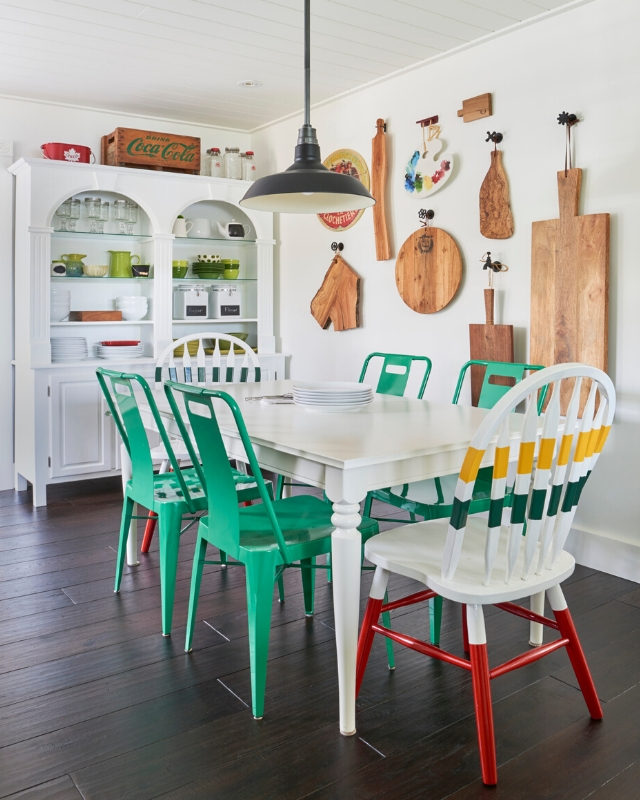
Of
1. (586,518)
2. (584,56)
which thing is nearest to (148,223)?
(584,56)

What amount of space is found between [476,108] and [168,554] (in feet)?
8.11

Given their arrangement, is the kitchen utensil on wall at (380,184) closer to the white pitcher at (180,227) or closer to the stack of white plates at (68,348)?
the white pitcher at (180,227)

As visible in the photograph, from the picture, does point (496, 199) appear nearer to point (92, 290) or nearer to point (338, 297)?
point (338, 297)

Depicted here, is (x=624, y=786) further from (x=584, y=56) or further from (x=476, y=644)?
Answer: (x=584, y=56)

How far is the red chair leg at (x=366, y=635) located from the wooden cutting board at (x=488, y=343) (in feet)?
5.23

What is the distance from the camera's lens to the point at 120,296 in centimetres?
473

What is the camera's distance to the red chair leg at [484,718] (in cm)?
171

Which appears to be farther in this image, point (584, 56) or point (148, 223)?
point (148, 223)

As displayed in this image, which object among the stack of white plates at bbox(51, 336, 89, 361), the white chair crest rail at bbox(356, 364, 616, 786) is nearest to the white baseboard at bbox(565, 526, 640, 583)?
the white chair crest rail at bbox(356, 364, 616, 786)

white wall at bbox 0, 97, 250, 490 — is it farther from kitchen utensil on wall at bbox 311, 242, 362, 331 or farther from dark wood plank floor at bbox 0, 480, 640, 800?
dark wood plank floor at bbox 0, 480, 640, 800

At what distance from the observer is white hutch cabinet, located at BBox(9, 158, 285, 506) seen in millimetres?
4113

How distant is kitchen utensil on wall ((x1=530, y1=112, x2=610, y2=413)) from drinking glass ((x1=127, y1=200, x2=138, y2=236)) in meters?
2.49

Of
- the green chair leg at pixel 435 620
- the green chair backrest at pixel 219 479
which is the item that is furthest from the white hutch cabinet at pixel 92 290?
the green chair leg at pixel 435 620

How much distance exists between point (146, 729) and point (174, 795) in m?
0.29
